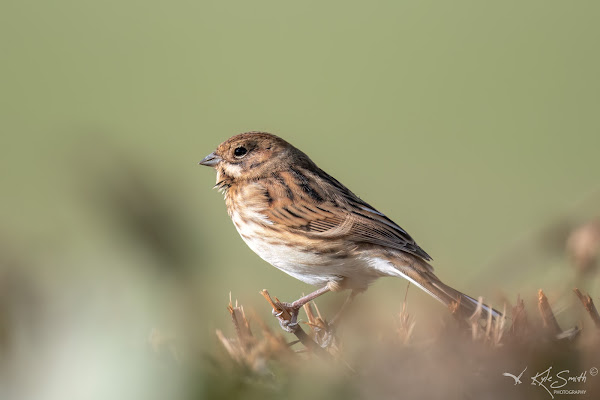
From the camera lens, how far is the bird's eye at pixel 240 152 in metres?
2.28

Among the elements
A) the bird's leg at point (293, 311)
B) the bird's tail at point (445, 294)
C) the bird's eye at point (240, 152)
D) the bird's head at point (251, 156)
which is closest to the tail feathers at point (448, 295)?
the bird's tail at point (445, 294)

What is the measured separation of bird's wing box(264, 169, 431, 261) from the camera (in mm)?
2055

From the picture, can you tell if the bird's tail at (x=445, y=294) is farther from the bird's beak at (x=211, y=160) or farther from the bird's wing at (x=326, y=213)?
the bird's beak at (x=211, y=160)

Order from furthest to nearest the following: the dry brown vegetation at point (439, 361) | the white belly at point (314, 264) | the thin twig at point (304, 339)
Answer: the white belly at point (314, 264)
the thin twig at point (304, 339)
the dry brown vegetation at point (439, 361)

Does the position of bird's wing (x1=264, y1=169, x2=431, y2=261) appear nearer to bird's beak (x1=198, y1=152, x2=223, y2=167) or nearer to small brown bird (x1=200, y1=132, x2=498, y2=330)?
small brown bird (x1=200, y1=132, x2=498, y2=330)

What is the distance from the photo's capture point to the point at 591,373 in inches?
23.3

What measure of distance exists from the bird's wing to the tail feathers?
0.35 ft

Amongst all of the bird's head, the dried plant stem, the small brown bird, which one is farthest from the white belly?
the dried plant stem

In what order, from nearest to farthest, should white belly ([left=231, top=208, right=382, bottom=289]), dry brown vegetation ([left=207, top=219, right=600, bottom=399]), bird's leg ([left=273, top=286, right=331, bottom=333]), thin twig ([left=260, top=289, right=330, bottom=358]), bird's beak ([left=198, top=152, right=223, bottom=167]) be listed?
dry brown vegetation ([left=207, top=219, right=600, bottom=399]), thin twig ([left=260, top=289, right=330, bottom=358]), bird's leg ([left=273, top=286, right=331, bottom=333]), white belly ([left=231, top=208, right=382, bottom=289]), bird's beak ([left=198, top=152, right=223, bottom=167])

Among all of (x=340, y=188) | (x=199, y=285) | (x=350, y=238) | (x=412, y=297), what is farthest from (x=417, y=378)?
(x=340, y=188)

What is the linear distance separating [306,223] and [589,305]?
1368mm

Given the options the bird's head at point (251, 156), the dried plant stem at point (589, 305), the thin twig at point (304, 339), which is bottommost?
the dried plant stem at point (589, 305)

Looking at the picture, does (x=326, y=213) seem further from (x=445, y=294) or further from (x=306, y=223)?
(x=445, y=294)

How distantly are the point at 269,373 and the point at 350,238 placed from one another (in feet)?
5.06
